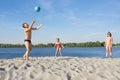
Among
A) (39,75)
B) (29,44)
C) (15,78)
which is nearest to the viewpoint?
(15,78)

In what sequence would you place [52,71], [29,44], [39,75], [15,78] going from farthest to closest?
[29,44] < [52,71] < [39,75] < [15,78]

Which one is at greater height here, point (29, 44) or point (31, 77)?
point (29, 44)

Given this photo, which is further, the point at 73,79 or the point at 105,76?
the point at 105,76

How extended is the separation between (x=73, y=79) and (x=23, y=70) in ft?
5.58

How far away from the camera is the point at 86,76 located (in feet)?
28.3

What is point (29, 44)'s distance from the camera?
11914 millimetres

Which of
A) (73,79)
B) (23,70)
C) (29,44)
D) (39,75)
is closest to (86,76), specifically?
(73,79)

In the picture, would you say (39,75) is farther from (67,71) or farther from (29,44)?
(29,44)

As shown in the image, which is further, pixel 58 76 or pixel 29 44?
pixel 29 44

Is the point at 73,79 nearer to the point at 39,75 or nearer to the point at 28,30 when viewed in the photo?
the point at 39,75

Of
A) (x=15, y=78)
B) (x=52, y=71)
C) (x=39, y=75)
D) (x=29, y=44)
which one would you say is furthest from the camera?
(x=29, y=44)

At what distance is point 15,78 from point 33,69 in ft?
4.10

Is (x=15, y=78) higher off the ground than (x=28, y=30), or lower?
lower

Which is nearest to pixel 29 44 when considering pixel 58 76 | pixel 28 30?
pixel 28 30
